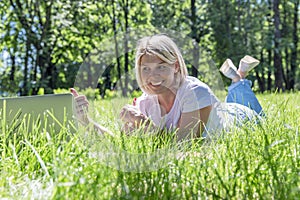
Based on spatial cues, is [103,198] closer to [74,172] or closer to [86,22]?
[74,172]

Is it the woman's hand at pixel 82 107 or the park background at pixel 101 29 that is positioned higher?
the park background at pixel 101 29

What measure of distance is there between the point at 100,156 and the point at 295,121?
0.95 metres

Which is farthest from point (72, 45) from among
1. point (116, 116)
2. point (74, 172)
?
point (74, 172)

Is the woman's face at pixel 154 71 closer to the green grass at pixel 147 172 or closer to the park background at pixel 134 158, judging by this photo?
the park background at pixel 134 158

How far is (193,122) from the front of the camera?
1645mm

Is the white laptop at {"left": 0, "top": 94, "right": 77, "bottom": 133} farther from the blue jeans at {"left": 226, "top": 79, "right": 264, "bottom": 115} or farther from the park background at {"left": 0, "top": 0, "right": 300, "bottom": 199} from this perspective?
the blue jeans at {"left": 226, "top": 79, "right": 264, "bottom": 115}

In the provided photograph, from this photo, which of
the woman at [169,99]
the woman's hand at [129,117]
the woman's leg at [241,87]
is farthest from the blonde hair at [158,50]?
the woman's leg at [241,87]

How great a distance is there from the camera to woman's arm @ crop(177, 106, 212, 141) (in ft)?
→ 5.39

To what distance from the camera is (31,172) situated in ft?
3.91

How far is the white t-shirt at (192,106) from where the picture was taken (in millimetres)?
1657

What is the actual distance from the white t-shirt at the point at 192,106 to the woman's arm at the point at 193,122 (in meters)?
0.02

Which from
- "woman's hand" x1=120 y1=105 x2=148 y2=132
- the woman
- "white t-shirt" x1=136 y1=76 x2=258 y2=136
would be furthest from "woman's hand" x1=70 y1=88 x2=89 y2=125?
"white t-shirt" x1=136 y1=76 x2=258 y2=136

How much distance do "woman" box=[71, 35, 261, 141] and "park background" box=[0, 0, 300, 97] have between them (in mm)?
2460

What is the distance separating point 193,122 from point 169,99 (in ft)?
0.71
